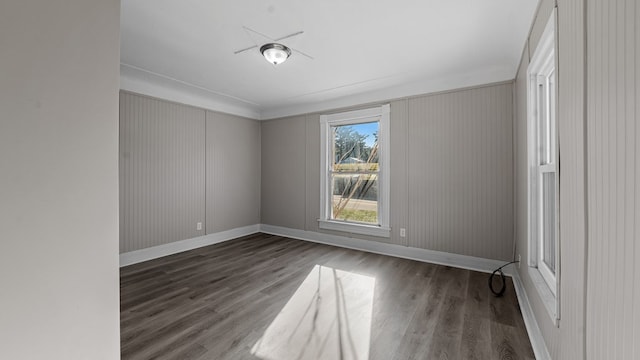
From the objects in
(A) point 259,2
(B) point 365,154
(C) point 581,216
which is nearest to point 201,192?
(B) point 365,154

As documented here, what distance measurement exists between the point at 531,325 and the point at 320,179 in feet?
11.2

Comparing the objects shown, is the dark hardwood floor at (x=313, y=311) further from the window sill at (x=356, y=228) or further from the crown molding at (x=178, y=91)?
the crown molding at (x=178, y=91)

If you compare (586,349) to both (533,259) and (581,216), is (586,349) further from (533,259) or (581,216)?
(533,259)

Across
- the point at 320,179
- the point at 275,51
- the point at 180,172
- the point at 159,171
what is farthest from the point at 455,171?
the point at 159,171

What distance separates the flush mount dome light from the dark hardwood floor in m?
2.42

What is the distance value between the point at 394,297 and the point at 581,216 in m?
1.88

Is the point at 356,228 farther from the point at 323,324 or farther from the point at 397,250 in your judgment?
the point at 323,324

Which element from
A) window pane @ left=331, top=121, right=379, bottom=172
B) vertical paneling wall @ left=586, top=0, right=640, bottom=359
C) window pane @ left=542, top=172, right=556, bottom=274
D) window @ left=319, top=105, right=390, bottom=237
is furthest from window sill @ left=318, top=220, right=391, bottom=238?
vertical paneling wall @ left=586, top=0, right=640, bottom=359

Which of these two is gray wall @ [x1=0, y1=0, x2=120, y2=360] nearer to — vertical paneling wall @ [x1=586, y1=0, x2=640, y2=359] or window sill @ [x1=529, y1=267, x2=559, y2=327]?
vertical paneling wall @ [x1=586, y1=0, x2=640, y2=359]

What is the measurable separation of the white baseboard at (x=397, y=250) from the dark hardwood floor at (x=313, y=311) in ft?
0.54

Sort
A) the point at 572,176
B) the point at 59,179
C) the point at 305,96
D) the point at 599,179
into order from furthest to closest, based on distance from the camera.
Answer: the point at 305,96
the point at 572,176
the point at 599,179
the point at 59,179

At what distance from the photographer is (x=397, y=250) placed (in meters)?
3.98

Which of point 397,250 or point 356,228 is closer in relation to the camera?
point 397,250

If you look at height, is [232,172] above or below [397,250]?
above
